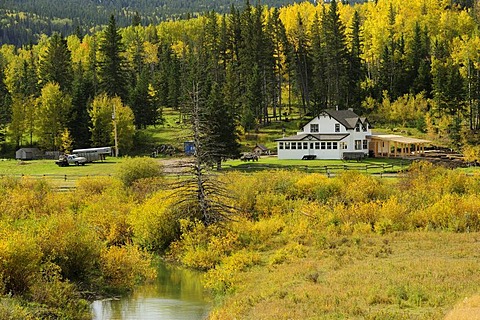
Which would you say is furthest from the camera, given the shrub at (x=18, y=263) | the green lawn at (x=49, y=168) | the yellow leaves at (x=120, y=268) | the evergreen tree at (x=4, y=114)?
the evergreen tree at (x=4, y=114)

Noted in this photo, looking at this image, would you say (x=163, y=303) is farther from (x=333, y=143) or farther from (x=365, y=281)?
(x=333, y=143)

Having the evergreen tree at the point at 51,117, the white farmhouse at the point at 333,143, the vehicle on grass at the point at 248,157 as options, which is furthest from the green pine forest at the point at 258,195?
the white farmhouse at the point at 333,143

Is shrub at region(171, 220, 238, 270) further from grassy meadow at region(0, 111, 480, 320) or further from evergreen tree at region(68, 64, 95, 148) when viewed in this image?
evergreen tree at region(68, 64, 95, 148)

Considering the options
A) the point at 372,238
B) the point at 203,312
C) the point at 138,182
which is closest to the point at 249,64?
the point at 138,182

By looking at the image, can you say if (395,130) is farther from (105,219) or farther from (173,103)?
(105,219)

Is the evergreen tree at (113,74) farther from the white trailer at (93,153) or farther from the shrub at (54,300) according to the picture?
the shrub at (54,300)

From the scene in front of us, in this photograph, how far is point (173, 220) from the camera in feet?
127

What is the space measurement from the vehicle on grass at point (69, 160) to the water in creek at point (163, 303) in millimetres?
36917

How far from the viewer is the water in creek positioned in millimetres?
27219

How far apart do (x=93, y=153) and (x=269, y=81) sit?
31.4 m

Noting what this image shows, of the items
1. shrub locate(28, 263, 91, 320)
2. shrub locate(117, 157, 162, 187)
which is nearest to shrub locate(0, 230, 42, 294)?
shrub locate(28, 263, 91, 320)

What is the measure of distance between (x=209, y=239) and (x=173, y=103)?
6507 cm

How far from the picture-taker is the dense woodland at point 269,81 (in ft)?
258

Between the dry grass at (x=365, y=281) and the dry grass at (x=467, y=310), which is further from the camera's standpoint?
the dry grass at (x=365, y=281)
